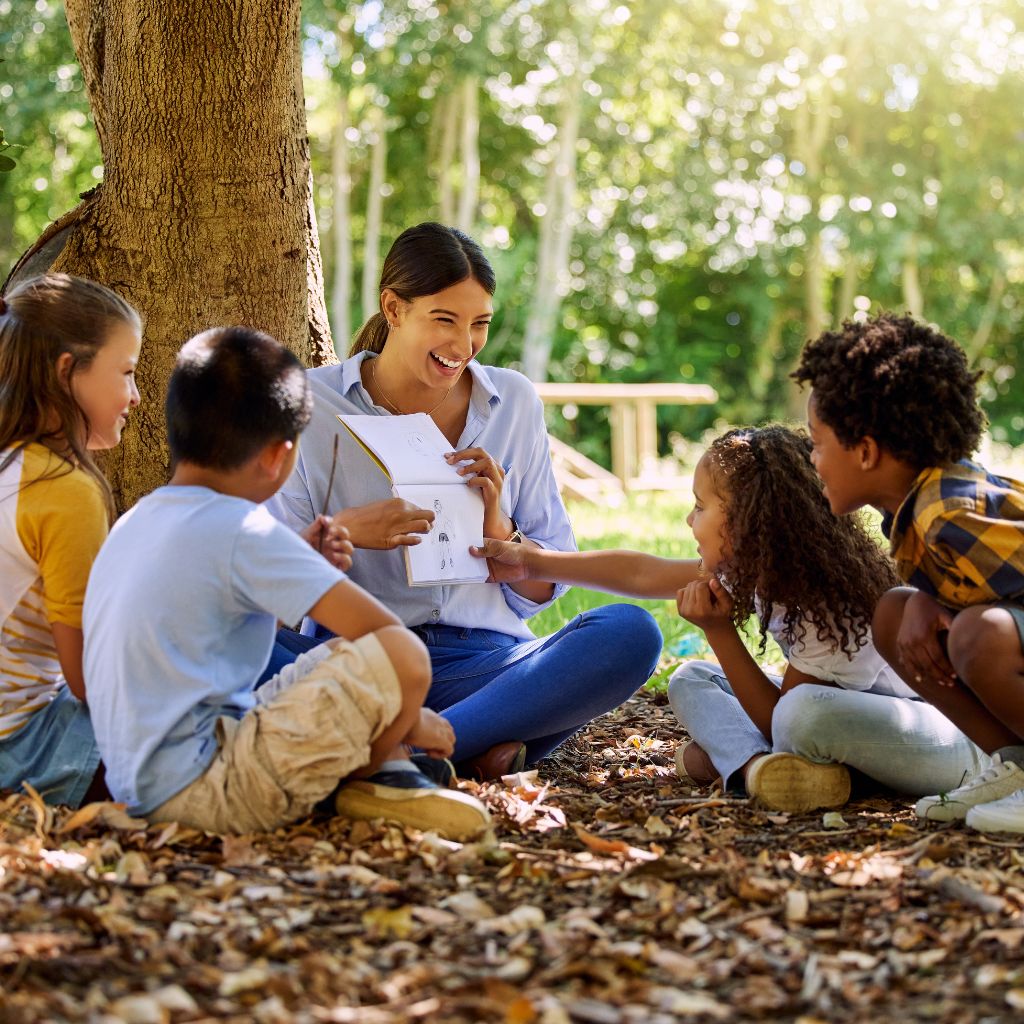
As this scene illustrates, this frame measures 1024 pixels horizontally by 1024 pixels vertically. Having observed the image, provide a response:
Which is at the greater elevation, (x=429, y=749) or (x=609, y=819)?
(x=429, y=749)

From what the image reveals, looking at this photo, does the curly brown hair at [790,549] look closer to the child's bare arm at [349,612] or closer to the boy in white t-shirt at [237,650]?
the boy in white t-shirt at [237,650]

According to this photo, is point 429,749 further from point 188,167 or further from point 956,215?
point 956,215

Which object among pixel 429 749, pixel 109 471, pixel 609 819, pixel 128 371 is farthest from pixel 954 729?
pixel 109 471

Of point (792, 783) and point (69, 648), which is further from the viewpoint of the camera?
point (792, 783)

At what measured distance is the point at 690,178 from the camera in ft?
65.1

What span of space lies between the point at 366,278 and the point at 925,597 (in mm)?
15808

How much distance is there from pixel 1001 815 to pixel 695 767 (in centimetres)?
87

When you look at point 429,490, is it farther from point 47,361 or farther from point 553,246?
point 553,246

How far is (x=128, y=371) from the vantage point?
3029 mm

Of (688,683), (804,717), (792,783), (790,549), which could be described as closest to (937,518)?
(790,549)

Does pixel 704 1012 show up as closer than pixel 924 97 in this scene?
Yes

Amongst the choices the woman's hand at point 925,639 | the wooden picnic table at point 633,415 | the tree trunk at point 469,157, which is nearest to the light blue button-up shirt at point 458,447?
the woman's hand at point 925,639

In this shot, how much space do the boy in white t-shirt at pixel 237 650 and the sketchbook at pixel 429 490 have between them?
619 mm

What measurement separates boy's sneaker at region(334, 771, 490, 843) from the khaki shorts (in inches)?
3.3
